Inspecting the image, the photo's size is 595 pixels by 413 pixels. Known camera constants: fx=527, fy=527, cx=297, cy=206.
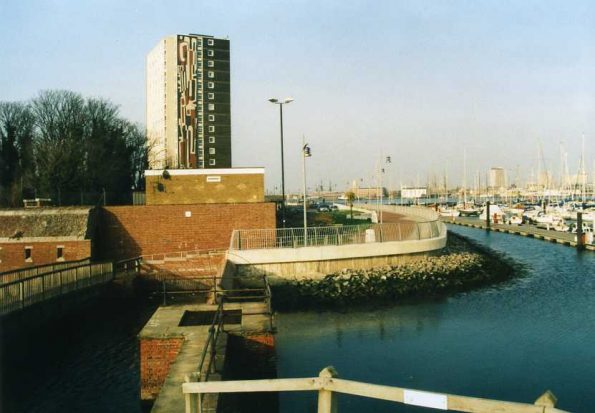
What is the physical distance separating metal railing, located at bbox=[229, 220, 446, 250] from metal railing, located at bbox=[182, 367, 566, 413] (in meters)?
21.8

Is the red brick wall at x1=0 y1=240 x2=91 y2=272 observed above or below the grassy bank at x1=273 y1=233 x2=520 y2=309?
above

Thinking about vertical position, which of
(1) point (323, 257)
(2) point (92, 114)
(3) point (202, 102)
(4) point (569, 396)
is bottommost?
(4) point (569, 396)

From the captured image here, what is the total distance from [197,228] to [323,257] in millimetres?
8244

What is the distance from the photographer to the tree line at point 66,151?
46188mm

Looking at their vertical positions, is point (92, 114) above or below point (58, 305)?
above

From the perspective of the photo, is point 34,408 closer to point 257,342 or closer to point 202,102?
point 257,342

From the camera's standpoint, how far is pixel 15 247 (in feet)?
92.5

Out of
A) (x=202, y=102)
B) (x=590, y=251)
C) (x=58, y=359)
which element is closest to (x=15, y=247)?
(x=58, y=359)

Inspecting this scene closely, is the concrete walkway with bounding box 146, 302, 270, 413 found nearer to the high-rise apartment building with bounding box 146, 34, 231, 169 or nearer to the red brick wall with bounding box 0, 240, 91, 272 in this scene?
the red brick wall with bounding box 0, 240, 91, 272

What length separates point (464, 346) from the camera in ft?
59.2

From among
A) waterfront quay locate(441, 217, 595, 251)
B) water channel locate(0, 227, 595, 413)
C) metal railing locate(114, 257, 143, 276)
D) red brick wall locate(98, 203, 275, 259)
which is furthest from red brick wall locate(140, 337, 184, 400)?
waterfront quay locate(441, 217, 595, 251)

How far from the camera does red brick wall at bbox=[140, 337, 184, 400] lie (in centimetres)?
1148

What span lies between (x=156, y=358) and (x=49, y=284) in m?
10.3

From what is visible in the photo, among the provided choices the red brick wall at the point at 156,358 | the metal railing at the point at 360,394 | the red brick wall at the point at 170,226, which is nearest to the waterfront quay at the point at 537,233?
the red brick wall at the point at 170,226
